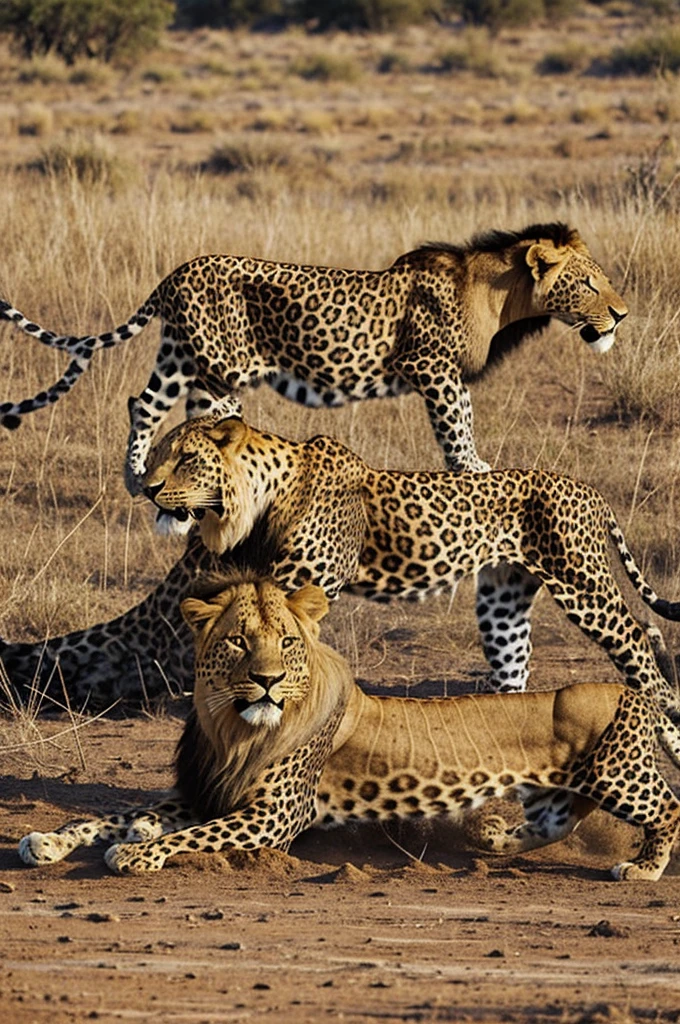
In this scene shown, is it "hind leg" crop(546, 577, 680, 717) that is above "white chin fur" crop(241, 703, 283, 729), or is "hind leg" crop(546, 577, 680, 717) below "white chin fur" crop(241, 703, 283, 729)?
below

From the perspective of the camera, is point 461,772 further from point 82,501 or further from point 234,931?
point 82,501

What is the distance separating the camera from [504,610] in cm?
857

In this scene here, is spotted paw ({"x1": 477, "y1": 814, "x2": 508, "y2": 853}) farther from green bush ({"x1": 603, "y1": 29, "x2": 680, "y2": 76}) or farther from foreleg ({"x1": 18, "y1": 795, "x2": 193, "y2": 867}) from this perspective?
green bush ({"x1": 603, "y1": 29, "x2": 680, "y2": 76})

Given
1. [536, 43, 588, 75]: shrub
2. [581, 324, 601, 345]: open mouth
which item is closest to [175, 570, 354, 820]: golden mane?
[581, 324, 601, 345]: open mouth

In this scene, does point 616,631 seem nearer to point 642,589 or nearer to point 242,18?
point 642,589

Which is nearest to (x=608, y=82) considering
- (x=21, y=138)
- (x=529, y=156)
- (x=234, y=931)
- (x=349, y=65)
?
(x=349, y=65)

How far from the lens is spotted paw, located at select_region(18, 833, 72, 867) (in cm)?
654

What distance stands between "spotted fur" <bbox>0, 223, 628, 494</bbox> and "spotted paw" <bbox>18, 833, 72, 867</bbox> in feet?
12.6

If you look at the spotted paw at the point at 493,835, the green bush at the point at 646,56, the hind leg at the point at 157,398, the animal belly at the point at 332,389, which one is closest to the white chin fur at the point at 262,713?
the spotted paw at the point at 493,835

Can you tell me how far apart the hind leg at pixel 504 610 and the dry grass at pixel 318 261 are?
100 cm

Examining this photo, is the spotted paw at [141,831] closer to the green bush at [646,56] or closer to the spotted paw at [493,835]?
the spotted paw at [493,835]

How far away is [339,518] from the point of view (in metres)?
8.12

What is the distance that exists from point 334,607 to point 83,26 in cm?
3015

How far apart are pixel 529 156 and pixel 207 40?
21852 millimetres
